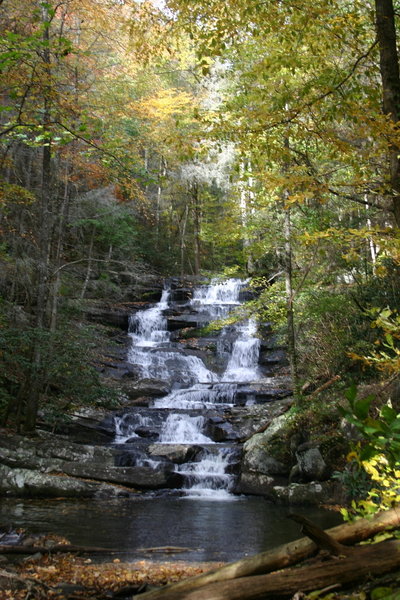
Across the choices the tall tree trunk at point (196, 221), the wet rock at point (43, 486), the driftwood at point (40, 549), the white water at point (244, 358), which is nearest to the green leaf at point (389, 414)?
the driftwood at point (40, 549)

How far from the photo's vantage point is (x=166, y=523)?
7.60m

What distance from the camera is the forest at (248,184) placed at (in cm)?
449

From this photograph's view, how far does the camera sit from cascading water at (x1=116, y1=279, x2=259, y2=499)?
10.9 meters

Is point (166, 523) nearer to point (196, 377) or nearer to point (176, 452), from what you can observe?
point (176, 452)

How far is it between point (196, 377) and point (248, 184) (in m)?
6.92

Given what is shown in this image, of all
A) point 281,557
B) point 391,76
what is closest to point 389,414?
point 281,557

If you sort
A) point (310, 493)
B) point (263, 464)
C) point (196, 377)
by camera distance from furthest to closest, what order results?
point (196, 377) → point (263, 464) → point (310, 493)

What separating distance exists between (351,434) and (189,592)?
Answer: 696 cm

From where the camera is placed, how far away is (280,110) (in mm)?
4723

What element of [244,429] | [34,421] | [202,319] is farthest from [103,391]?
[202,319]

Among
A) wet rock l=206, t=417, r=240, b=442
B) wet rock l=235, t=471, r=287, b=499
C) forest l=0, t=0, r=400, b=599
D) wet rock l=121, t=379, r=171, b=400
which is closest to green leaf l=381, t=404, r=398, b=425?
forest l=0, t=0, r=400, b=599

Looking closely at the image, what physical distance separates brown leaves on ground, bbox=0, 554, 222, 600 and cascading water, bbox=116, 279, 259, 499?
17.0 ft

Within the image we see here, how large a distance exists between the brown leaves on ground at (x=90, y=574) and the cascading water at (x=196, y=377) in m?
5.18

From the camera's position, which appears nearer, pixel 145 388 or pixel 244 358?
pixel 145 388
